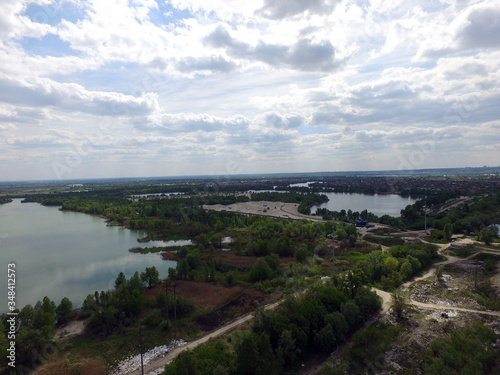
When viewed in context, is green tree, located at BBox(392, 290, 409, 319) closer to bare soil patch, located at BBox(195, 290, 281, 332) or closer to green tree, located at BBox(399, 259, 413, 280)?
green tree, located at BBox(399, 259, 413, 280)

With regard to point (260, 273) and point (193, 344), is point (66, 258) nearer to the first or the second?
point (260, 273)

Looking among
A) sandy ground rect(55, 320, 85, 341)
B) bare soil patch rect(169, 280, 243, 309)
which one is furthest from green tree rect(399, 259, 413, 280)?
sandy ground rect(55, 320, 85, 341)

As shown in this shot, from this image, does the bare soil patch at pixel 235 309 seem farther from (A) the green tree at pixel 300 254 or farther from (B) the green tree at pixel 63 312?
(A) the green tree at pixel 300 254

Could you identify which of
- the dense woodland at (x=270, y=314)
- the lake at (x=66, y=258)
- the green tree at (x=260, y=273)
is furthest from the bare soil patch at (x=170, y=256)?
the green tree at (x=260, y=273)

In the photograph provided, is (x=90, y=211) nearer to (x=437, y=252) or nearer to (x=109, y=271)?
(x=109, y=271)

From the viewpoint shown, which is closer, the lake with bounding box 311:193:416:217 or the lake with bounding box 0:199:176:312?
the lake with bounding box 0:199:176:312
